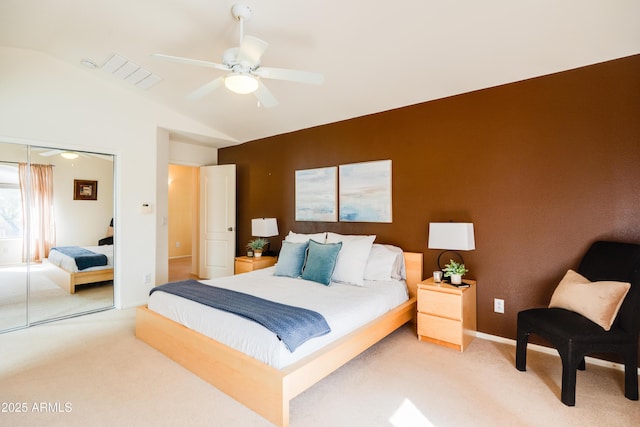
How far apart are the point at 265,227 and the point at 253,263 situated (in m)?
0.56

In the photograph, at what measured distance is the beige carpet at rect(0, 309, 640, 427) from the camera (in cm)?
194

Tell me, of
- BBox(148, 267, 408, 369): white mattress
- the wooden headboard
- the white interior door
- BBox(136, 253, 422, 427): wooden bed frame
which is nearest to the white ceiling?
the wooden headboard

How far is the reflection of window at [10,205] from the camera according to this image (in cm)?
345

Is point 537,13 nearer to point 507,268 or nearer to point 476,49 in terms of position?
point 476,49

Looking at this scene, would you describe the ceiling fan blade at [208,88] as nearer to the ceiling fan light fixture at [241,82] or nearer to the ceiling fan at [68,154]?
the ceiling fan light fixture at [241,82]

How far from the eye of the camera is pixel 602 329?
6.97ft

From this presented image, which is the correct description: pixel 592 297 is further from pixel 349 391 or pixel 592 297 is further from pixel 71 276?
pixel 71 276

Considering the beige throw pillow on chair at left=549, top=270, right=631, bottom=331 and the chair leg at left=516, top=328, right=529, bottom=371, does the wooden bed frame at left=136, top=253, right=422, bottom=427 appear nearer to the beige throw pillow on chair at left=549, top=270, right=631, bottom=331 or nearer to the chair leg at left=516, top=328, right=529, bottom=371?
the chair leg at left=516, top=328, right=529, bottom=371

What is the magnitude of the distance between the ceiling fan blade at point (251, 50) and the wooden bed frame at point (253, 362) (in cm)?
203

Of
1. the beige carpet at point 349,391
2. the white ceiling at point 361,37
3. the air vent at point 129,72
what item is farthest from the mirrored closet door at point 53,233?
the white ceiling at point 361,37

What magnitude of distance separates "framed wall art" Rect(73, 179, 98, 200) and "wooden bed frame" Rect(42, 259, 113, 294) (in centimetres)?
84

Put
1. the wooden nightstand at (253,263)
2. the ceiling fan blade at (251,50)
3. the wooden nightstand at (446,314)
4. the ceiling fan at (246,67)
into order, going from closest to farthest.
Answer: the ceiling fan blade at (251,50)
the ceiling fan at (246,67)
the wooden nightstand at (446,314)
the wooden nightstand at (253,263)

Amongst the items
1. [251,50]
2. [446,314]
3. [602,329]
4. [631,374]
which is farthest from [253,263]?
[631,374]

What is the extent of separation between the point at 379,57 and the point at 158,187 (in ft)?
11.7
